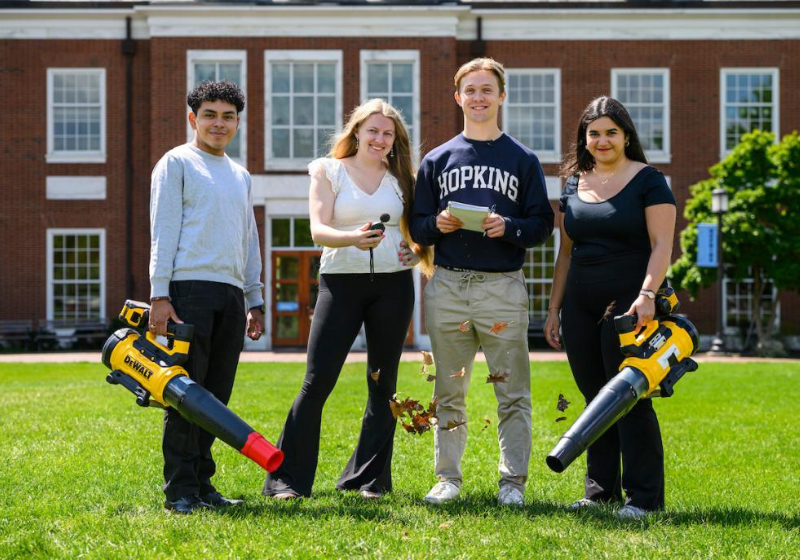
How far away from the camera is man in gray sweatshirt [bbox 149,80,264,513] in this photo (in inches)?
179

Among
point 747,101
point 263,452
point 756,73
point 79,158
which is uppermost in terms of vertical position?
point 756,73

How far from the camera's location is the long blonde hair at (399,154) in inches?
197

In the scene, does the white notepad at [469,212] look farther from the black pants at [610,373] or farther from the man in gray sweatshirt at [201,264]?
the man in gray sweatshirt at [201,264]

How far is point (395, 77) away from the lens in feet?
69.1

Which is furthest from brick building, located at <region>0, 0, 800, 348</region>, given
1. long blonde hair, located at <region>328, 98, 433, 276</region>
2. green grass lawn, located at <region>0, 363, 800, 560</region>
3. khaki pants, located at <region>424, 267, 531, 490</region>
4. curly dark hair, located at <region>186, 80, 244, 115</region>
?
curly dark hair, located at <region>186, 80, 244, 115</region>

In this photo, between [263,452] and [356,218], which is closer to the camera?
[263,452]

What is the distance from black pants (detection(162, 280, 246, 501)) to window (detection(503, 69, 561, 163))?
17.6 metres

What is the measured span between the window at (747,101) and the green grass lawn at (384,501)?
1356cm

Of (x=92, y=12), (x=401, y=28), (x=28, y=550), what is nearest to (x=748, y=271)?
(x=401, y=28)

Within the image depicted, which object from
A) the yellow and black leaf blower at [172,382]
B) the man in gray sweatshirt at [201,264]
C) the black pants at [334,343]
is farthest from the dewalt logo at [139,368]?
the black pants at [334,343]

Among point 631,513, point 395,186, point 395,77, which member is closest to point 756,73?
point 395,77

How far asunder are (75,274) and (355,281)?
59.7 ft

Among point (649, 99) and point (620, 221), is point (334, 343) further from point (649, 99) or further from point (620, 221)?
point (649, 99)

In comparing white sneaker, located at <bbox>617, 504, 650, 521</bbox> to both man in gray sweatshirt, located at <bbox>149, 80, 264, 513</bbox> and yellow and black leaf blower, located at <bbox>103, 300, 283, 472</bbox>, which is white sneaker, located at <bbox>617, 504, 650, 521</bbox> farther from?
man in gray sweatshirt, located at <bbox>149, 80, 264, 513</bbox>
